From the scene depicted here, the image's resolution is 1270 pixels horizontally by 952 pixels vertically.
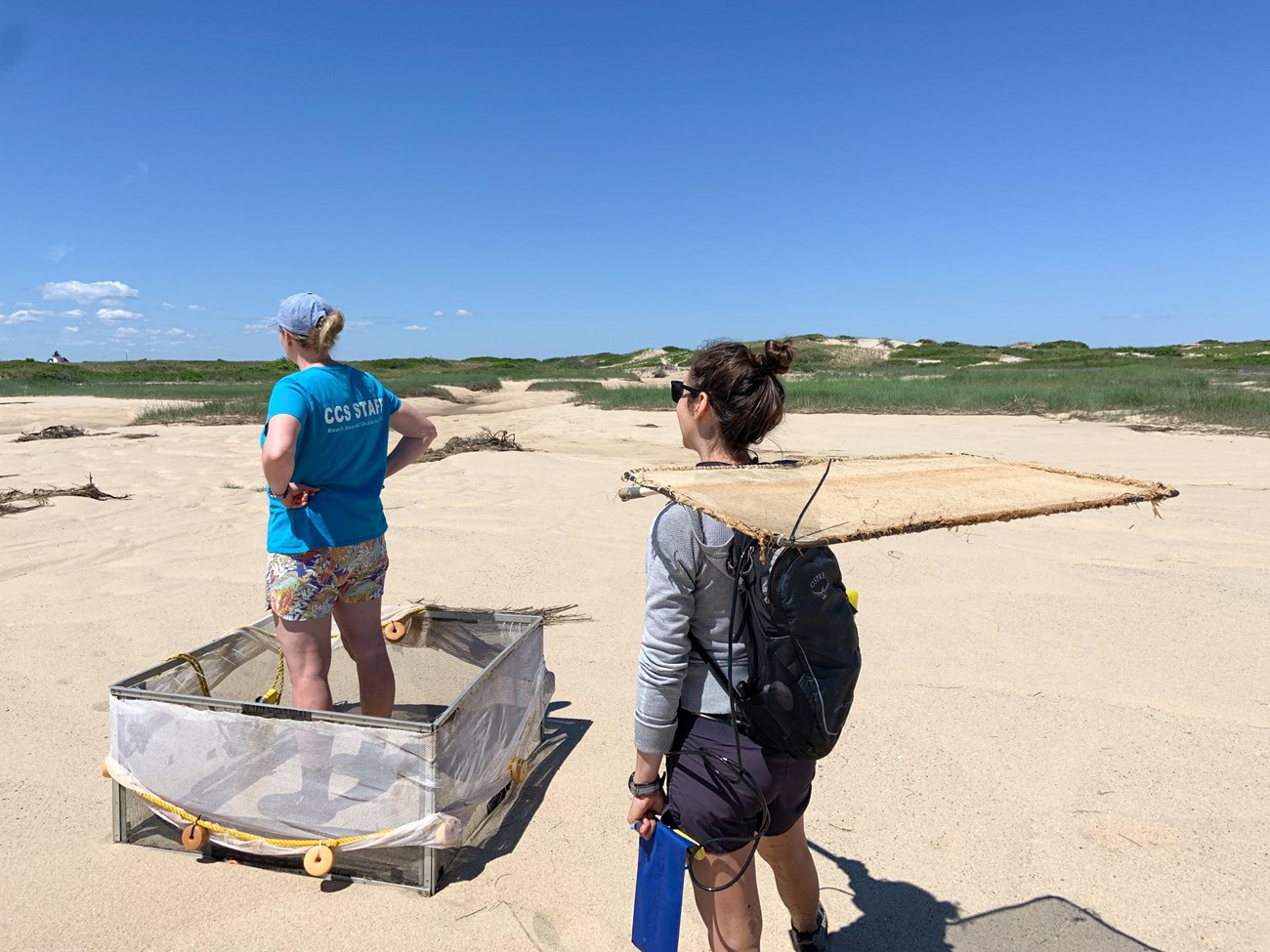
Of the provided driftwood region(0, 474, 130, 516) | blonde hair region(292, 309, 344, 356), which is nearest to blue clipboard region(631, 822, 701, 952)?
blonde hair region(292, 309, 344, 356)

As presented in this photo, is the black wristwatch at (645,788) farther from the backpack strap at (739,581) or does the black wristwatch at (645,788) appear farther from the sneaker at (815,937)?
the sneaker at (815,937)

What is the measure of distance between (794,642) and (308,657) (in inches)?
73.3

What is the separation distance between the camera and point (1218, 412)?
14.5m

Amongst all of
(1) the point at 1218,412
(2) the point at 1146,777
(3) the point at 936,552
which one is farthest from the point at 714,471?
(1) the point at 1218,412

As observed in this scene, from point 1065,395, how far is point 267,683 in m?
19.0

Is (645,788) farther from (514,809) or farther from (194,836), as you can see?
(194,836)

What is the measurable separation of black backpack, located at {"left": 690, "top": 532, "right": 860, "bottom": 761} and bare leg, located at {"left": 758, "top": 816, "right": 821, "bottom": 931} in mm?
427

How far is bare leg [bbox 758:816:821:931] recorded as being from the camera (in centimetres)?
206

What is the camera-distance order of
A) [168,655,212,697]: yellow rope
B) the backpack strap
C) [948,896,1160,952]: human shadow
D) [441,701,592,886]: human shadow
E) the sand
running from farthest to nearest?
1. [168,655,212,697]: yellow rope
2. [441,701,592,886]: human shadow
3. the sand
4. [948,896,1160,952]: human shadow
5. the backpack strap

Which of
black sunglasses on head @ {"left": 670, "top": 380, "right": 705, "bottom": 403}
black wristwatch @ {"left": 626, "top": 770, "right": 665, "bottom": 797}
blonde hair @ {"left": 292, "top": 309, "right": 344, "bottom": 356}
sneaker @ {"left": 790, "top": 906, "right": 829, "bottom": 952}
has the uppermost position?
blonde hair @ {"left": 292, "top": 309, "right": 344, "bottom": 356}

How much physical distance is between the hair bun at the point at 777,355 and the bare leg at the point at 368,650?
1.84 meters

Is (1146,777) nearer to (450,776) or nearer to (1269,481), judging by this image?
(450,776)

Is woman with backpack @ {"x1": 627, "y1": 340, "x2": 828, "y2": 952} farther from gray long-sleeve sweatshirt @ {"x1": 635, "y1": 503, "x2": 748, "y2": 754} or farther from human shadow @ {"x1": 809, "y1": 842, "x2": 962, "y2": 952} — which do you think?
human shadow @ {"x1": 809, "y1": 842, "x2": 962, "y2": 952}

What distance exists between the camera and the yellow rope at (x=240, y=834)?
2582 mm
